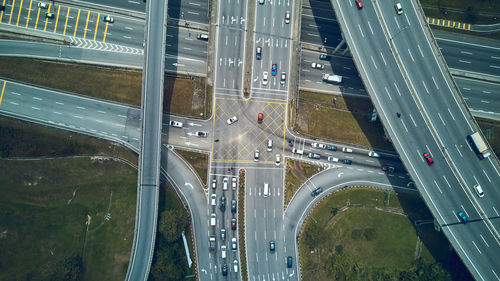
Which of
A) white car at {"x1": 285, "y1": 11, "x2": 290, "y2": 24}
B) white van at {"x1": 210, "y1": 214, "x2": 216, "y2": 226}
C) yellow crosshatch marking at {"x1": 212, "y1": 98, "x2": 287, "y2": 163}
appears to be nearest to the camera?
white van at {"x1": 210, "y1": 214, "x2": 216, "y2": 226}

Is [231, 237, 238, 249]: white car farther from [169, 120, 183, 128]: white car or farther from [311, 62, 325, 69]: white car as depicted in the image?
[311, 62, 325, 69]: white car

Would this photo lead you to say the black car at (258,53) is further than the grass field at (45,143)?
Yes

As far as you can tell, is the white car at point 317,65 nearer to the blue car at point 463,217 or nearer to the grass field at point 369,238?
the grass field at point 369,238

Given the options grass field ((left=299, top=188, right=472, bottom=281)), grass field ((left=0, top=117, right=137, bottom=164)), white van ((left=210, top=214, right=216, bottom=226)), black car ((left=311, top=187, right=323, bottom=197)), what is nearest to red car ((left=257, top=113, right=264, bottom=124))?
black car ((left=311, top=187, right=323, bottom=197))

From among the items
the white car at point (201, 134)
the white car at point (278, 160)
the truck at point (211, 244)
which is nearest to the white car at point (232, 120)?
the white car at point (201, 134)

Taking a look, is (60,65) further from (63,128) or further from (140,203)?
(140,203)

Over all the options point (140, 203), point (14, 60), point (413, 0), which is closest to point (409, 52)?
point (413, 0)
